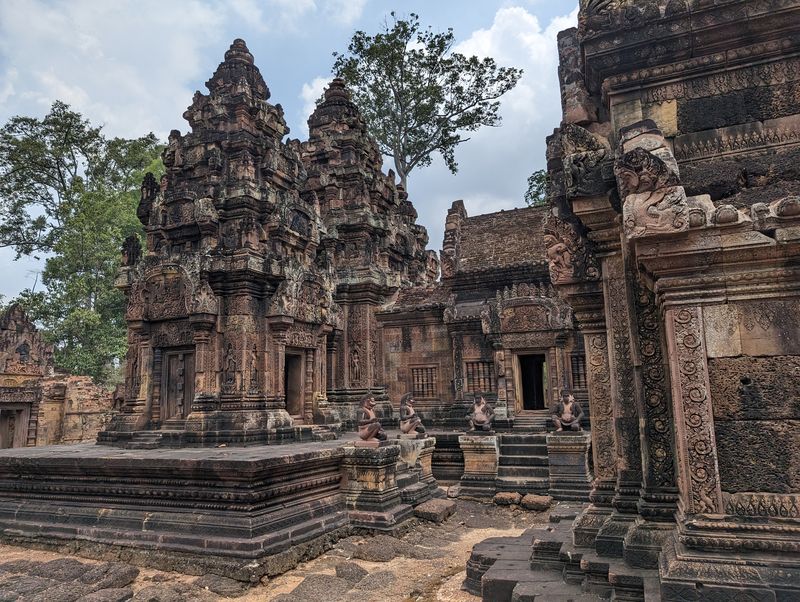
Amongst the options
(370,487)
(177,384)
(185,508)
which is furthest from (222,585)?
(177,384)

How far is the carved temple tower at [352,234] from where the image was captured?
15.4 m

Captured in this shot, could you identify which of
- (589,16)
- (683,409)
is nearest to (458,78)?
(589,16)

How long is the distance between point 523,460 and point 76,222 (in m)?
21.3

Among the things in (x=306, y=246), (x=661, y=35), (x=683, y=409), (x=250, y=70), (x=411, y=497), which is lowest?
(x=411, y=497)

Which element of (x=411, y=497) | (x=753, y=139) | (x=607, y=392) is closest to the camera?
(x=753, y=139)

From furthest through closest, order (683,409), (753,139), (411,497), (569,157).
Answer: (411,497)
(569,157)
(753,139)
(683,409)

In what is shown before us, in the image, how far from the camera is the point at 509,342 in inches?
Result: 535

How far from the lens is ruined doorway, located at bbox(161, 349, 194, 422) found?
38.3 feet

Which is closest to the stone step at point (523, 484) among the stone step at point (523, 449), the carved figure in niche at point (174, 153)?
the stone step at point (523, 449)

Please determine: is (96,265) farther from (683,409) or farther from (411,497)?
(683,409)

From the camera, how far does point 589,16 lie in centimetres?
402

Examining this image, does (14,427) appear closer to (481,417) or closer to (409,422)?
(409,422)

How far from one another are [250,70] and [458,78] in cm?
1235

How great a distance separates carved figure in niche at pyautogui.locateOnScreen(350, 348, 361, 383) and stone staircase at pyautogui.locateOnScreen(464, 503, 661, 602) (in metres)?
9.69
